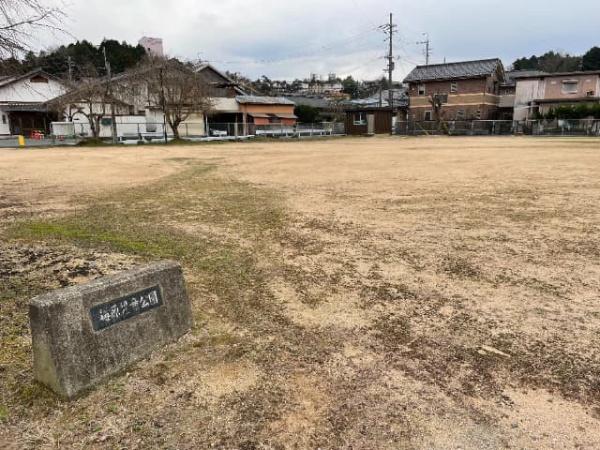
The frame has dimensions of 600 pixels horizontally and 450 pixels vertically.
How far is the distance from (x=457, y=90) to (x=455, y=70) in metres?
2.28

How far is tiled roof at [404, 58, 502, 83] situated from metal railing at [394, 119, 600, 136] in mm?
5389

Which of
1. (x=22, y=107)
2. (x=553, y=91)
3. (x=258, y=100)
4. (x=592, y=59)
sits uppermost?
(x=592, y=59)

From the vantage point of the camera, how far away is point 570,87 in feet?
135

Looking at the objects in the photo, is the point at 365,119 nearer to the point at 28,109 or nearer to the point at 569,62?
the point at 28,109

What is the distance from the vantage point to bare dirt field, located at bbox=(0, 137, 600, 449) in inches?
89.7

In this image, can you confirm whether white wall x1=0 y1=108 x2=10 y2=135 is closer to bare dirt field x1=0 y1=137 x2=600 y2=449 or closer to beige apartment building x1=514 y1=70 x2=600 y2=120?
bare dirt field x1=0 y1=137 x2=600 y2=449

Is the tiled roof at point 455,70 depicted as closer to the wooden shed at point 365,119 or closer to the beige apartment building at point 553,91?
the beige apartment building at point 553,91

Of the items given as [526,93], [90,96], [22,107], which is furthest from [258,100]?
[526,93]

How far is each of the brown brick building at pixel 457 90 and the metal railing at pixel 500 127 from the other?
1735mm

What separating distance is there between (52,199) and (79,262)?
4.97 meters

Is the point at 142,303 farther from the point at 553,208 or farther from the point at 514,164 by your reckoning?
the point at 514,164

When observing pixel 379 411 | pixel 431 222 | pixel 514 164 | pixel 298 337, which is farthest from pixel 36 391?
pixel 514 164

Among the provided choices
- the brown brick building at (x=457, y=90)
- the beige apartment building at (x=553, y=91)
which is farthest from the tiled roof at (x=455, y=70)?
the beige apartment building at (x=553, y=91)

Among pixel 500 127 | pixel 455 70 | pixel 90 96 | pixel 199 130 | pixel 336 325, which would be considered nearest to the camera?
pixel 336 325
